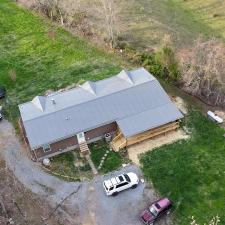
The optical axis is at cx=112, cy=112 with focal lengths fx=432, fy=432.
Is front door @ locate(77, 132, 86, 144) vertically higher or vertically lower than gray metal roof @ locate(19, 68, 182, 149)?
lower

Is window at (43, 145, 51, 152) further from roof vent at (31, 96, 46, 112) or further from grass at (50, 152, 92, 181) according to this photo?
roof vent at (31, 96, 46, 112)

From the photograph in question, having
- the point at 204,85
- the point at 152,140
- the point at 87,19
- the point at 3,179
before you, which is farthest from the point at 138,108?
the point at 87,19

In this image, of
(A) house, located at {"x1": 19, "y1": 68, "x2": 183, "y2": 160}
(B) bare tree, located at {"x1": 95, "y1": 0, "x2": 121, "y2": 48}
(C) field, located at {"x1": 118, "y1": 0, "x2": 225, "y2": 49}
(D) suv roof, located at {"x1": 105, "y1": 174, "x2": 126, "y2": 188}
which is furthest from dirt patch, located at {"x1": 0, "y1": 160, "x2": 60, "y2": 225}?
(C) field, located at {"x1": 118, "y1": 0, "x2": 225, "y2": 49}

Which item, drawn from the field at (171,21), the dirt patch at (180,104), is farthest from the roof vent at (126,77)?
the field at (171,21)

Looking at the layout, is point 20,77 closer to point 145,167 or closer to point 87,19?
point 87,19

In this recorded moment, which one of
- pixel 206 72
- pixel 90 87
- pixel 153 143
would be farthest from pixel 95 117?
pixel 206 72

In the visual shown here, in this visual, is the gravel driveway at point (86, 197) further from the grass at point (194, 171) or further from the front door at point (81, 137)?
the front door at point (81, 137)

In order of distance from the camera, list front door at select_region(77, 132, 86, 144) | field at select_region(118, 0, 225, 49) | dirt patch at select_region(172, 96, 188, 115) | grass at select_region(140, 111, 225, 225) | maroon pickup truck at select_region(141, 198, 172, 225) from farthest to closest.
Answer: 1. field at select_region(118, 0, 225, 49)
2. dirt patch at select_region(172, 96, 188, 115)
3. front door at select_region(77, 132, 86, 144)
4. grass at select_region(140, 111, 225, 225)
5. maroon pickup truck at select_region(141, 198, 172, 225)
